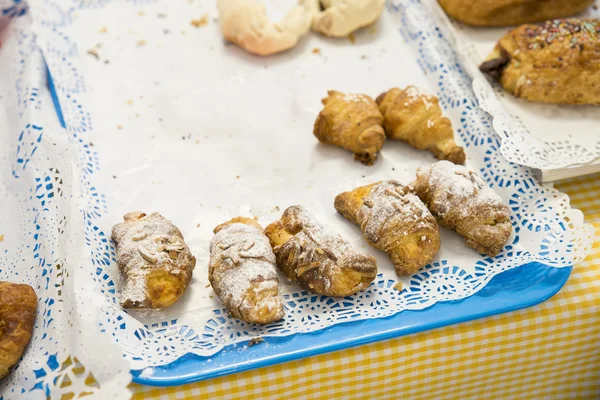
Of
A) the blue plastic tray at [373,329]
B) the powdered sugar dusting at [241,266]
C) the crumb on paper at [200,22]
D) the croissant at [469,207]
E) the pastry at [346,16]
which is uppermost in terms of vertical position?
the crumb on paper at [200,22]

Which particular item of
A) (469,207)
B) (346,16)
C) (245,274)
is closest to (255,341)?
(245,274)

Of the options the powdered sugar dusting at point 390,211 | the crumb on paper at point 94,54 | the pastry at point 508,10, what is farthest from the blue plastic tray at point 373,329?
the crumb on paper at point 94,54

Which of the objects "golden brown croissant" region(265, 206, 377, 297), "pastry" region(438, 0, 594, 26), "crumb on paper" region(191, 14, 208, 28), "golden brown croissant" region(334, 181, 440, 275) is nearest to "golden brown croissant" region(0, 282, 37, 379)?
"golden brown croissant" region(265, 206, 377, 297)

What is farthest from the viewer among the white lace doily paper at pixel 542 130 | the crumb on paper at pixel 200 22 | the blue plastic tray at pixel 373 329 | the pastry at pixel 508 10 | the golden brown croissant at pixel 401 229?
the crumb on paper at pixel 200 22

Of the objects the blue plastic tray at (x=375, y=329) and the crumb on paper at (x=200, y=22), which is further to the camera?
the crumb on paper at (x=200, y=22)

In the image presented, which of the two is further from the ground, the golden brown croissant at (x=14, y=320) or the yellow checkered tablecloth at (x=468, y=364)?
the golden brown croissant at (x=14, y=320)

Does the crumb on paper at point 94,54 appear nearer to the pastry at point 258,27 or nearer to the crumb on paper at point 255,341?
the pastry at point 258,27

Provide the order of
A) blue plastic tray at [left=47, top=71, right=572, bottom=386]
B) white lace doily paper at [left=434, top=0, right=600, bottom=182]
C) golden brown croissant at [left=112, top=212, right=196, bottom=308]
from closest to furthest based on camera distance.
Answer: blue plastic tray at [left=47, top=71, right=572, bottom=386]
golden brown croissant at [left=112, top=212, right=196, bottom=308]
white lace doily paper at [left=434, top=0, right=600, bottom=182]

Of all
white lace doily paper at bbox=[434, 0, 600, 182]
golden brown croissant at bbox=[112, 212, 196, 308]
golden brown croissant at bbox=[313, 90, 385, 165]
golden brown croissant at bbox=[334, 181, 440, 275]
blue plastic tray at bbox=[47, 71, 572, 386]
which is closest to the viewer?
blue plastic tray at bbox=[47, 71, 572, 386]

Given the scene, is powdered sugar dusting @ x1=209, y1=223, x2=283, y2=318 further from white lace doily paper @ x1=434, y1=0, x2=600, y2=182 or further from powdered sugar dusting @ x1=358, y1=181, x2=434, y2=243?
white lace doily paper @ x1=434, y1=0, x2=600, y2=182
